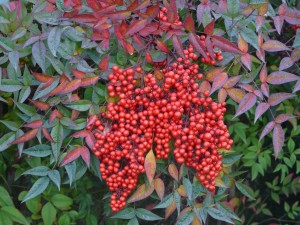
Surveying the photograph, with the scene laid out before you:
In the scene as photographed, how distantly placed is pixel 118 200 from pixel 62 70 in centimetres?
38

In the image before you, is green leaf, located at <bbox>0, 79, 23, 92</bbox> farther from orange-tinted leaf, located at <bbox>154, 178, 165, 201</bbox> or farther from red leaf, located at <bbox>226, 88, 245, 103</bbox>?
red leaf, located at <bbox>226, 88, 245, 103</bbox>

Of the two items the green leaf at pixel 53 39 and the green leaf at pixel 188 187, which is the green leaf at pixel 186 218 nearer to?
the green leaf at pixel 188 187

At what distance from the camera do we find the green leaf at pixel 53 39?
46.9 inches

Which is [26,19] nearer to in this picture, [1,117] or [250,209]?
[1,117]

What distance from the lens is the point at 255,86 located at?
4.37 ft

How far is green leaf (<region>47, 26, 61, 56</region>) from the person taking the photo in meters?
1.19

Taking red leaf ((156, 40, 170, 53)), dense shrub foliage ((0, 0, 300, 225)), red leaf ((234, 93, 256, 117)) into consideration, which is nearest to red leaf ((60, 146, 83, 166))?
dense shrub foliage ((0, 0, 300, 225))

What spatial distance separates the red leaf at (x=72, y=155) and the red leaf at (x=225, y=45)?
445 mm

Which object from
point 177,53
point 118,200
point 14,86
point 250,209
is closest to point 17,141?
point 14,86

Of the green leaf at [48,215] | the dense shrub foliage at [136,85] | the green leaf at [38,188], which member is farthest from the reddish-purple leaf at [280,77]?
the green leaf at [48,215]

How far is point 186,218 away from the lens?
138 centimetres

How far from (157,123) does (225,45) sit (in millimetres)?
259

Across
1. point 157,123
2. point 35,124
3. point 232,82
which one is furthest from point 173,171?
point 35,124

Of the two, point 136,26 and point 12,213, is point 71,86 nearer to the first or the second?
point 136,26
